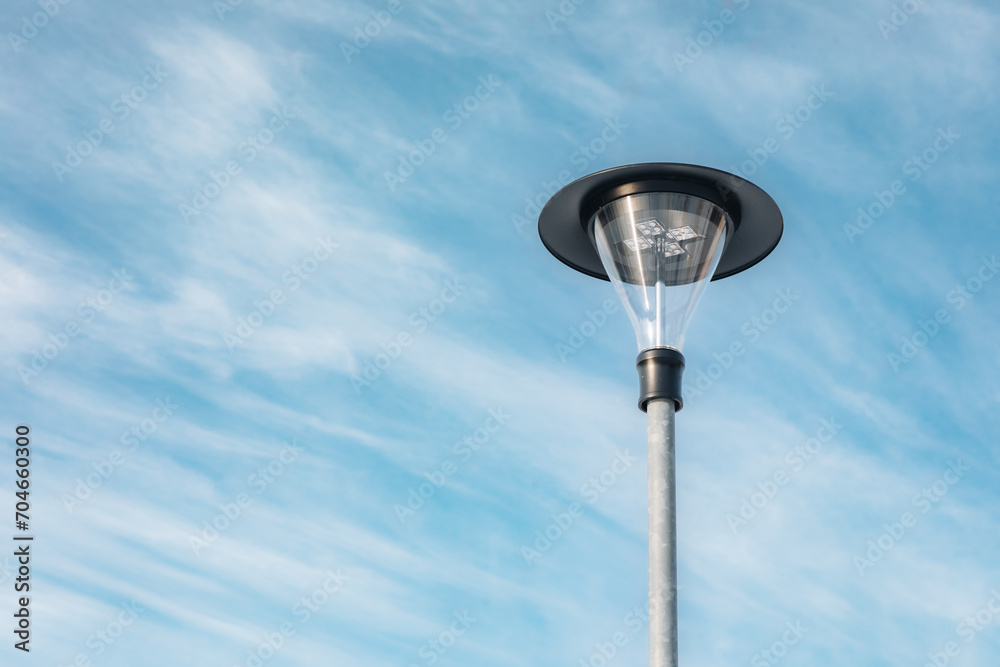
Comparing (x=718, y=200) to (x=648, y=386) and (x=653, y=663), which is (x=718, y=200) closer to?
(x=648, y=386)

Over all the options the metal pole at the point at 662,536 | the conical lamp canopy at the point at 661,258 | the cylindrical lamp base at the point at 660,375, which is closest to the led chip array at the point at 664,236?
the conical lamp canopy at the point at 661,258

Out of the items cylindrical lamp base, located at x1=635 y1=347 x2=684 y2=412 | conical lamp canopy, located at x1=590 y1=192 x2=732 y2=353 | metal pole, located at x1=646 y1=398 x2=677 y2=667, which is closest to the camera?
metal pole, located at x1=646 y1=398 x2=677 y2=667

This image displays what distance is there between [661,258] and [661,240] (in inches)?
3.5

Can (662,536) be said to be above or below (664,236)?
below

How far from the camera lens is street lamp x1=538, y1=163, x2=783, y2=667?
16.3 feet

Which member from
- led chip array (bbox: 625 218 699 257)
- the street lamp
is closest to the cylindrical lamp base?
the street lamp

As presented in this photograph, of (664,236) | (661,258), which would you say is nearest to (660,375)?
(661,258)

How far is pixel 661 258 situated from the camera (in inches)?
204

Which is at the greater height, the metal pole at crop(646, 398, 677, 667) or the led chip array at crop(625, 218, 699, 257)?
the led chip array at crop(625, 218, 699, 257)

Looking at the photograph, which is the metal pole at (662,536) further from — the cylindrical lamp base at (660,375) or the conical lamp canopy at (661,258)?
the conical lamp canopy at (661,258)

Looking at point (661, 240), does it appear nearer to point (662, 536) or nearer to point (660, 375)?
point (660, 375)

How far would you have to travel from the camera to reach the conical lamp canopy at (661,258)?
5129mm

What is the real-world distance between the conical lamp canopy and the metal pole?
1.33ft

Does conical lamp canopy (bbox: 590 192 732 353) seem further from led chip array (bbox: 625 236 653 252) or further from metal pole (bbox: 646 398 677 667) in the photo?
metal pole (bbox: 646 398 677 667)
